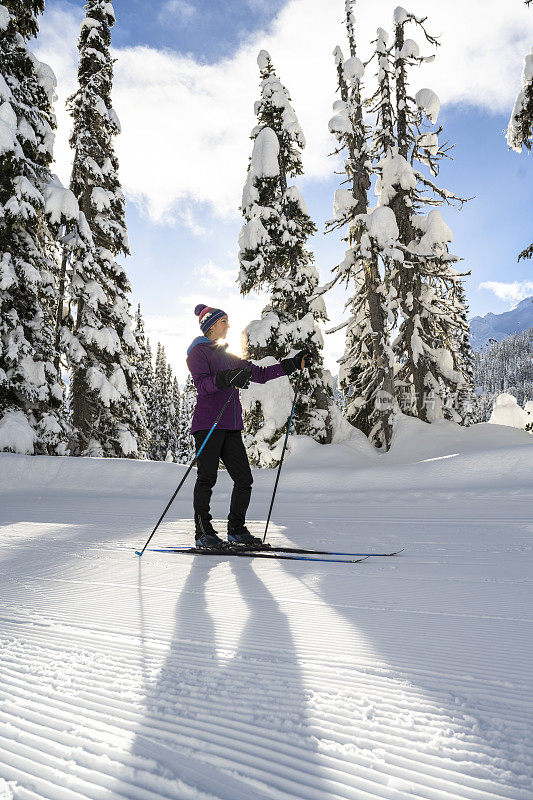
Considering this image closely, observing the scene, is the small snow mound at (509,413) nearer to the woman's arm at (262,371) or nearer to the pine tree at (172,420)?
the woman's arm at (262,371)

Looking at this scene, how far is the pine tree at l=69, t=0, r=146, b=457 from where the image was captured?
1532 cm

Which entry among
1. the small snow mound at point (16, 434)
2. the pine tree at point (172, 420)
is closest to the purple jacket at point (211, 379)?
the small snow mound at point (16, 434)

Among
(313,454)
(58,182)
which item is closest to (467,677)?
(313,454)

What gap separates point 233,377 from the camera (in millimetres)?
4418

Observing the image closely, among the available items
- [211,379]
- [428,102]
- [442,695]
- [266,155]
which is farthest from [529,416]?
[442,695]

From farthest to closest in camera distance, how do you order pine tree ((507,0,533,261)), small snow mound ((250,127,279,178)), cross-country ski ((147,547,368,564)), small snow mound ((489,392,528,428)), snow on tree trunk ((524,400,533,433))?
small snow mound ((489,392,528,428)) → snow on tree trunk ((524,400,533,433)) → small snow mound ((250,127,279,178)) → pine tree ((507,0,533,261)) → cross-country ski ((147,547,368,564))

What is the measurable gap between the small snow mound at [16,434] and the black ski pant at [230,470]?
7.57m

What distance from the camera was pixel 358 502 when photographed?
7.08 meters

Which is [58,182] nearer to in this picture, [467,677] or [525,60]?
[525,60]

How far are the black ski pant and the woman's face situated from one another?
0.95 m

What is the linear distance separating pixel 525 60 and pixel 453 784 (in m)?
11.9

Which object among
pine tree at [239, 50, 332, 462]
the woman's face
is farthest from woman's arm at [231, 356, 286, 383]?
pine tree at [239, 50, 332, 462]

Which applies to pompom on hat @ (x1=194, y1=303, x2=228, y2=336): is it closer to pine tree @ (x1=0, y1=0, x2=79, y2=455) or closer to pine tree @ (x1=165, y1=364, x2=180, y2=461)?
pine tree @ (x1=0, y1=0, x2=79, y2=455)

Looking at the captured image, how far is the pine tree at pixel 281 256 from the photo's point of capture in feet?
43.4
